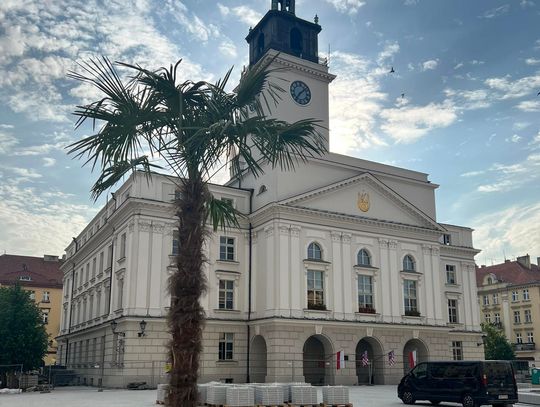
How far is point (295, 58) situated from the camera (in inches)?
1893

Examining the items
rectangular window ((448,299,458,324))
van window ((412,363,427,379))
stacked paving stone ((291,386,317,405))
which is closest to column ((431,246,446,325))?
rectangular window ((448,299,458,324))

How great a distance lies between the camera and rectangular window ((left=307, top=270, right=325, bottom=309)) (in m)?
40.6

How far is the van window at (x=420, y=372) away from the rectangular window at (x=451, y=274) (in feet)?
85.2

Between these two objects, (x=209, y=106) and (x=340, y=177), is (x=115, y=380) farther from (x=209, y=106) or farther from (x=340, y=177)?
(x=209, y=106)

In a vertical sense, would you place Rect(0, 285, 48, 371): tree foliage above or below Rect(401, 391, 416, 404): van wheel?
above

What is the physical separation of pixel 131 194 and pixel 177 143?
27575mm

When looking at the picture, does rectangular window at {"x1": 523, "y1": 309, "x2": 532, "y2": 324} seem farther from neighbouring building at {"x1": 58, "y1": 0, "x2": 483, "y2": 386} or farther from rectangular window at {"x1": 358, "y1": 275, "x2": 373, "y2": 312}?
rectangular window at {"x1": 358, "y1": 275, "x2": 373, "y2": 312}

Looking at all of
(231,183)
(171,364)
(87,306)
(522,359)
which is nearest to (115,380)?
(87,306)

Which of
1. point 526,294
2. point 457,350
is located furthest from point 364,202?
point 526,294

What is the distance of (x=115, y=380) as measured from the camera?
3806 centimetres

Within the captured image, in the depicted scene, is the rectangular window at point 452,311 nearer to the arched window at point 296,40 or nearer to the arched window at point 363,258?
the arched window at point 363,258

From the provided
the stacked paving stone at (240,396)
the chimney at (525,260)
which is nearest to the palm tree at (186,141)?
the stacked paving stone at (240,396)

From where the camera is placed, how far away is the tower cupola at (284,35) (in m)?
48.3

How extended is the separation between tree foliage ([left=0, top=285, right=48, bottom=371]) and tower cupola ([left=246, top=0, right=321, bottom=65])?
2520cm
